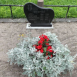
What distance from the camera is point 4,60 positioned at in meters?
3.11

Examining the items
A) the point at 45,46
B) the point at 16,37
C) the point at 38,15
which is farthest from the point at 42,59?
the point at 38,15

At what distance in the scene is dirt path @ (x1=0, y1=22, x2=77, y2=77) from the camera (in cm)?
284

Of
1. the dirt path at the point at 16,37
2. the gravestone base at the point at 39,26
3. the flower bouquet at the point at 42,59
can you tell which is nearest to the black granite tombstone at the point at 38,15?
the gravestone base at the point at 39,26

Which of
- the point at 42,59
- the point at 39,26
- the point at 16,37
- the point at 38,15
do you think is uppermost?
the point at 38,15

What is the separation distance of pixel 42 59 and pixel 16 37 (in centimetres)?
188

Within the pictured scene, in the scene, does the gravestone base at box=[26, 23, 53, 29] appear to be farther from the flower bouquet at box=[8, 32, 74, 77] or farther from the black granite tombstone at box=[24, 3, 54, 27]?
the flower bouquet at box=[8, 32, 74, 77]

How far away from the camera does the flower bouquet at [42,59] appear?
94.8 inches

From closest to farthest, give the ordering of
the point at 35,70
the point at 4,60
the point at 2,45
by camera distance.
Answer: the point at 35,70, the point at 4,60, the point at 2,45

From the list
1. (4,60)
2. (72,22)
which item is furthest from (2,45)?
(72,22)

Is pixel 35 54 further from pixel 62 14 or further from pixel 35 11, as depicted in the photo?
pixel 62 14

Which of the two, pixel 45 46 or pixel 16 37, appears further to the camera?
pixel 16 37

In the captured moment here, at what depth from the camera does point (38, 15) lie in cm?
435

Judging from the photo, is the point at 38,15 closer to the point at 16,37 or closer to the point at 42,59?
the point at 16,37

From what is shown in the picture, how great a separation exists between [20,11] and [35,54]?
358 centimetres
